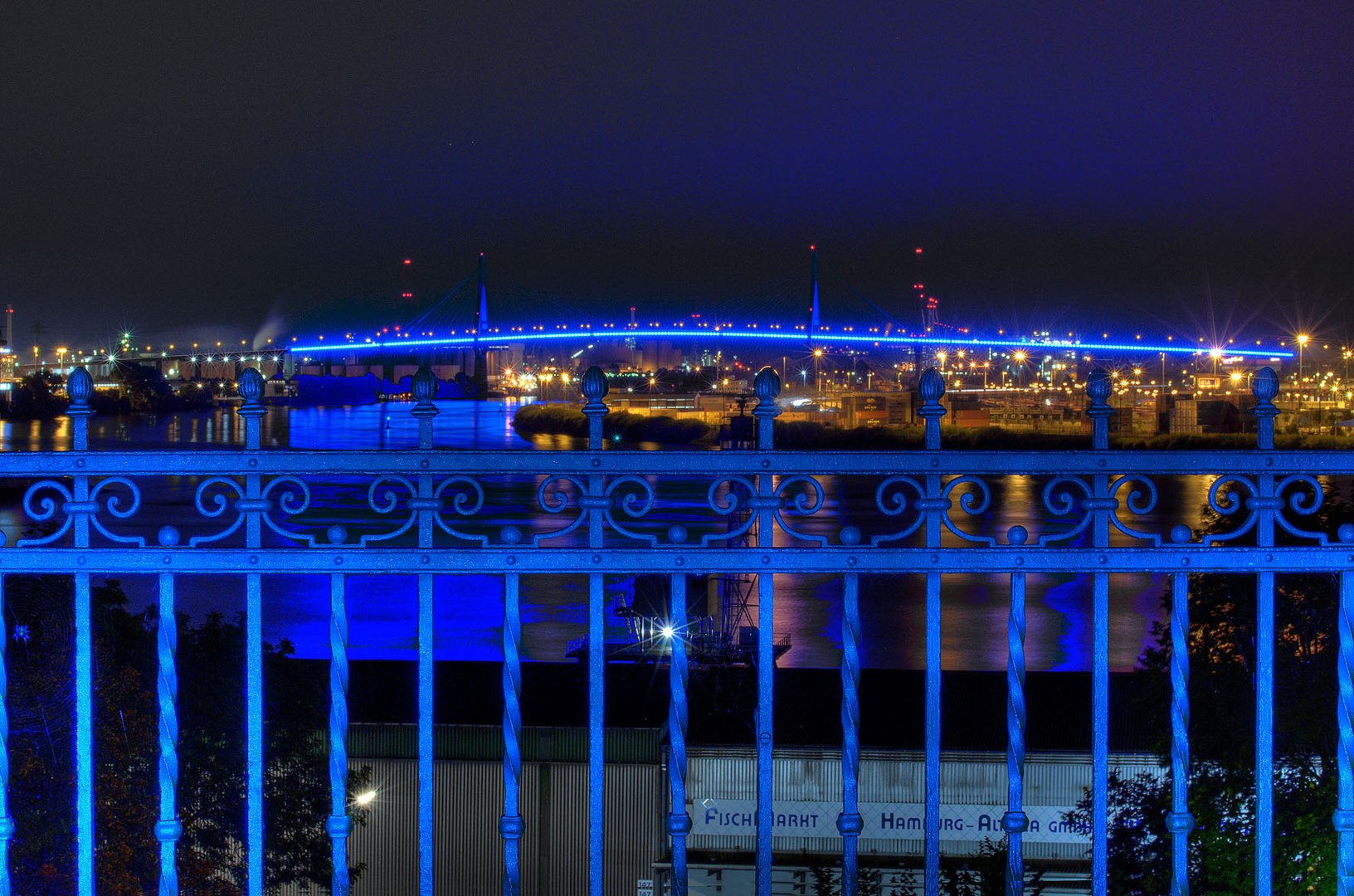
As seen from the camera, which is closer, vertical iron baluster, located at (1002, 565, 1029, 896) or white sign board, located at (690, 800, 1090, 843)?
vertical iron baluster, located at (1002, 565, 1029, 896)

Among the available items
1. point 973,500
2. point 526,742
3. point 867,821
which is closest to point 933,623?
point 973,500

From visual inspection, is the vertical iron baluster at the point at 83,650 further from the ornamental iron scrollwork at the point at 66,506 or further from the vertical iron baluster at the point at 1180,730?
the vertical iron baluster at the point at 1180,730

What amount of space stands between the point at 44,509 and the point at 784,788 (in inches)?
125

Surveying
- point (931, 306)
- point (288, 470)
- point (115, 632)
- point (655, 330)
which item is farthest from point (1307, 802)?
point (931, 306)

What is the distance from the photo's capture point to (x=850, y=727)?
5.97 feet

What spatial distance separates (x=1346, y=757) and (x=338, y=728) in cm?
160

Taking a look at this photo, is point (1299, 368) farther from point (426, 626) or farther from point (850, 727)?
point (426, 626)

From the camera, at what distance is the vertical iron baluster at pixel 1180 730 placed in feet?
5.96

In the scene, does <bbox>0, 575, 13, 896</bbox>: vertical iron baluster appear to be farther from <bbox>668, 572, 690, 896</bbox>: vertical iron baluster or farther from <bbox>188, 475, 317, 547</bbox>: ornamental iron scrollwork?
<bbox>668, 572, 690, 896</bbox>: vertical iron baluster

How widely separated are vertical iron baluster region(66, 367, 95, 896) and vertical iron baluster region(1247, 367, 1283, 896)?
170 centimetres

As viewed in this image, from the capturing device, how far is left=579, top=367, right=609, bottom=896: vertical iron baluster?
170 centimetres

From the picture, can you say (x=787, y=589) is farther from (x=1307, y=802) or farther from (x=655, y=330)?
(x=655, y=330)

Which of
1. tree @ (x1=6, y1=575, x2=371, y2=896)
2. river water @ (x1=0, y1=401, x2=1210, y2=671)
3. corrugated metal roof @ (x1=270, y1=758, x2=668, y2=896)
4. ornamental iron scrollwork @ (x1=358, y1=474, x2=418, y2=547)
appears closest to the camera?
ornamental iron scrollwork @ (x1=358, y1=474, x2=418, y2=547)

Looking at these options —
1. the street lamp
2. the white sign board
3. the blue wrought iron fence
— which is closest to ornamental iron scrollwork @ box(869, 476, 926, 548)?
the blue wrought iron fence
